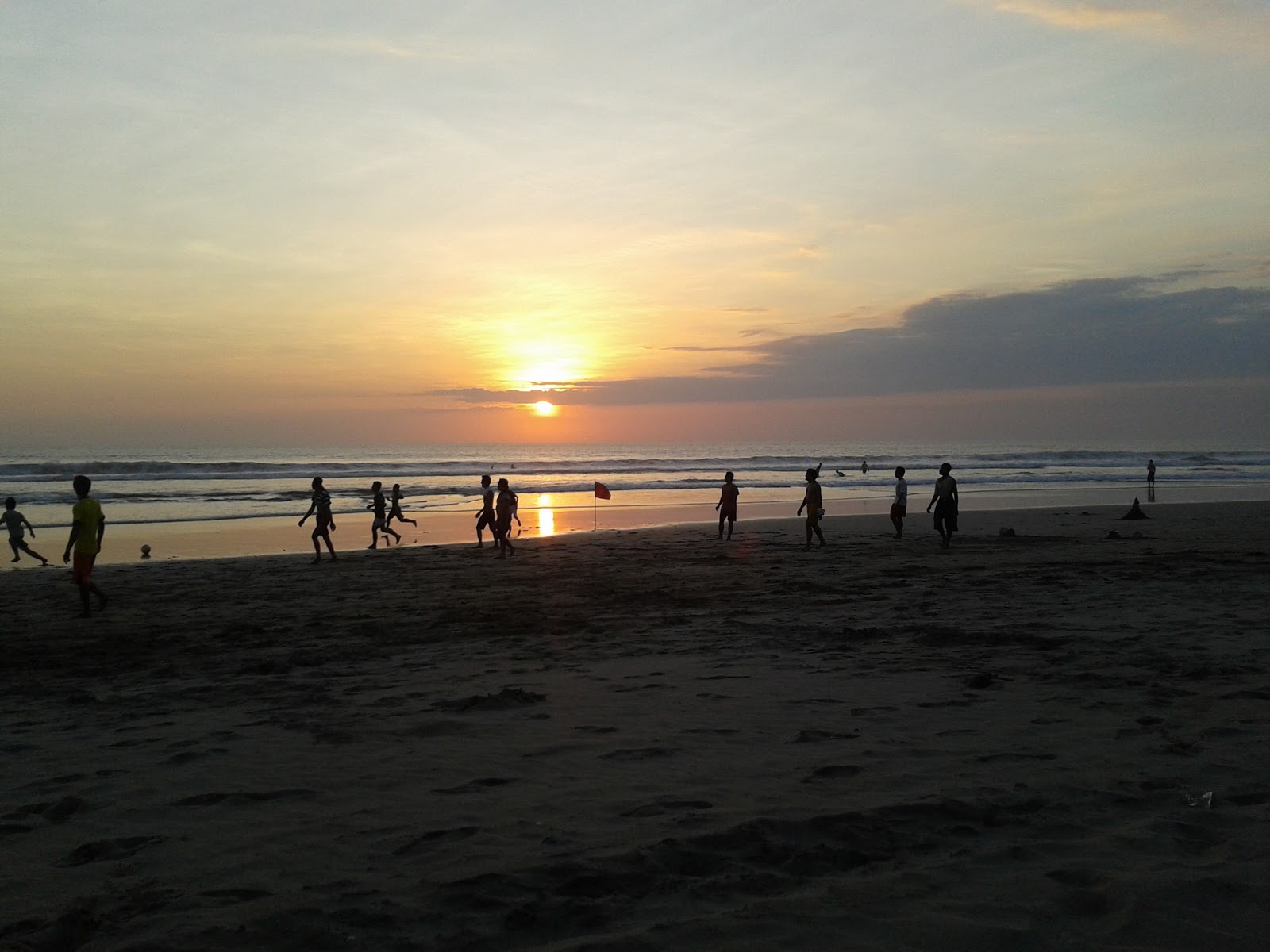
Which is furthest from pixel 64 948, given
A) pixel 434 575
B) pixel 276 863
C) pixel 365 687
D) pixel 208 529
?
pixel 208 529

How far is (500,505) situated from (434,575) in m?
3.45

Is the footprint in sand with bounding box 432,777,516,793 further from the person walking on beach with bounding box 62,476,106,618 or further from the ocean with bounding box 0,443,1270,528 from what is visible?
the ocean with bounding box 0,443,1270,528

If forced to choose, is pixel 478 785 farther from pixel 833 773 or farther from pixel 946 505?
pixel 946 505

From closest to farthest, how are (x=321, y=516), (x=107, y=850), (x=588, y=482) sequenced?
A: (x=107, y=850), (x=321, y=516), (x=588, y=482)

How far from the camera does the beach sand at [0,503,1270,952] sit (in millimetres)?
3629

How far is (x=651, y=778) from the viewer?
5234 millimetres

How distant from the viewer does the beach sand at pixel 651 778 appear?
3629 mm

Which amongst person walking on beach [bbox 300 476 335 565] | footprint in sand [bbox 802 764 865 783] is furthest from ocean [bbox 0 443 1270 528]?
footprint in sand [bbox 802 764 865 783]

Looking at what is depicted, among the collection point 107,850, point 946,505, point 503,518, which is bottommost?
point 107,850

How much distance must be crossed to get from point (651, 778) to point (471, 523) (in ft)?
80.7

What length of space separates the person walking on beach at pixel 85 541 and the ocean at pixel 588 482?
61.4 ft

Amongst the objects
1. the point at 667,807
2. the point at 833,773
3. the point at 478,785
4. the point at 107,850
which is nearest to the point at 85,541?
the point at 107,850

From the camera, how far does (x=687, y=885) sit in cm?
388

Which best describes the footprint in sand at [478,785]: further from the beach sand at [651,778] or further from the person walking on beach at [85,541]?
the person walking on beach at [85,541]
